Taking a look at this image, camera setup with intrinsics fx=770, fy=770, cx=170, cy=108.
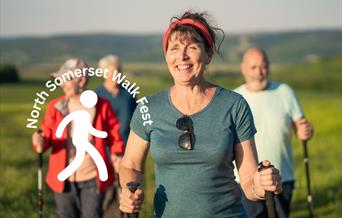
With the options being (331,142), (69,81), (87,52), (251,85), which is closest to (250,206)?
(251,85)

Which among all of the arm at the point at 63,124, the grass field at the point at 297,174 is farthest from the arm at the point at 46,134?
the grass field at the point at 297,174

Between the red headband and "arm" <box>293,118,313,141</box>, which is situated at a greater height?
the red headband

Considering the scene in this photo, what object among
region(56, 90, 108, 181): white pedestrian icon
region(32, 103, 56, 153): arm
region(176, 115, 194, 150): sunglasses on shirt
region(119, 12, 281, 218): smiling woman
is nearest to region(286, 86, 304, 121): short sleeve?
region(56, 90, 108, 181): white pedestrian icon

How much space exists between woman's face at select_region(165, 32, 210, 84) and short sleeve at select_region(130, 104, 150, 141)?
30cm

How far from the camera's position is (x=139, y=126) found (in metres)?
4.55

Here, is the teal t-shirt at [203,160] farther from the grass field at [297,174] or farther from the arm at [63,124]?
the arm at [63,124]

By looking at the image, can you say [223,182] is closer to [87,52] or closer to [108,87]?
[108,87]

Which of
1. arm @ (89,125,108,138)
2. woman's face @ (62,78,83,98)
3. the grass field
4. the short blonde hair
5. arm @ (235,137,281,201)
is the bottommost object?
the grass field

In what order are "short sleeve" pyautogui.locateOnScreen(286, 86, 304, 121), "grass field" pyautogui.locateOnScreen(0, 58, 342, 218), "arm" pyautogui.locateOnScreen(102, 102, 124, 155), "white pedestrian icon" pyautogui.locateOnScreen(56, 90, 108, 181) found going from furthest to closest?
"grass field" pyautogui.locateOnScreen(0, 58, 342, 218) → "short sleeve" pyautogui.locateOnScreen(286, 86, 304, 121) → "arm" pyautogui.locateOnScreen(102, 102, 124, 155) → "white pedestrian icon" pyautogui.locateOnScreen(56, 90, 108, 181)

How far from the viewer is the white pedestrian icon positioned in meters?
7.12

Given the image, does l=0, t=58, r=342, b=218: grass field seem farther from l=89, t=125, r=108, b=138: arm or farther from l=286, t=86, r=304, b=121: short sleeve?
l=89, t=125, r=108, b=138: arm

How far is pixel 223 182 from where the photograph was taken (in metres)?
4.30

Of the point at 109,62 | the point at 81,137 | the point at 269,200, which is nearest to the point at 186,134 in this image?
the point at 269,200

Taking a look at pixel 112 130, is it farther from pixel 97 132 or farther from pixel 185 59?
pixel 185 59
